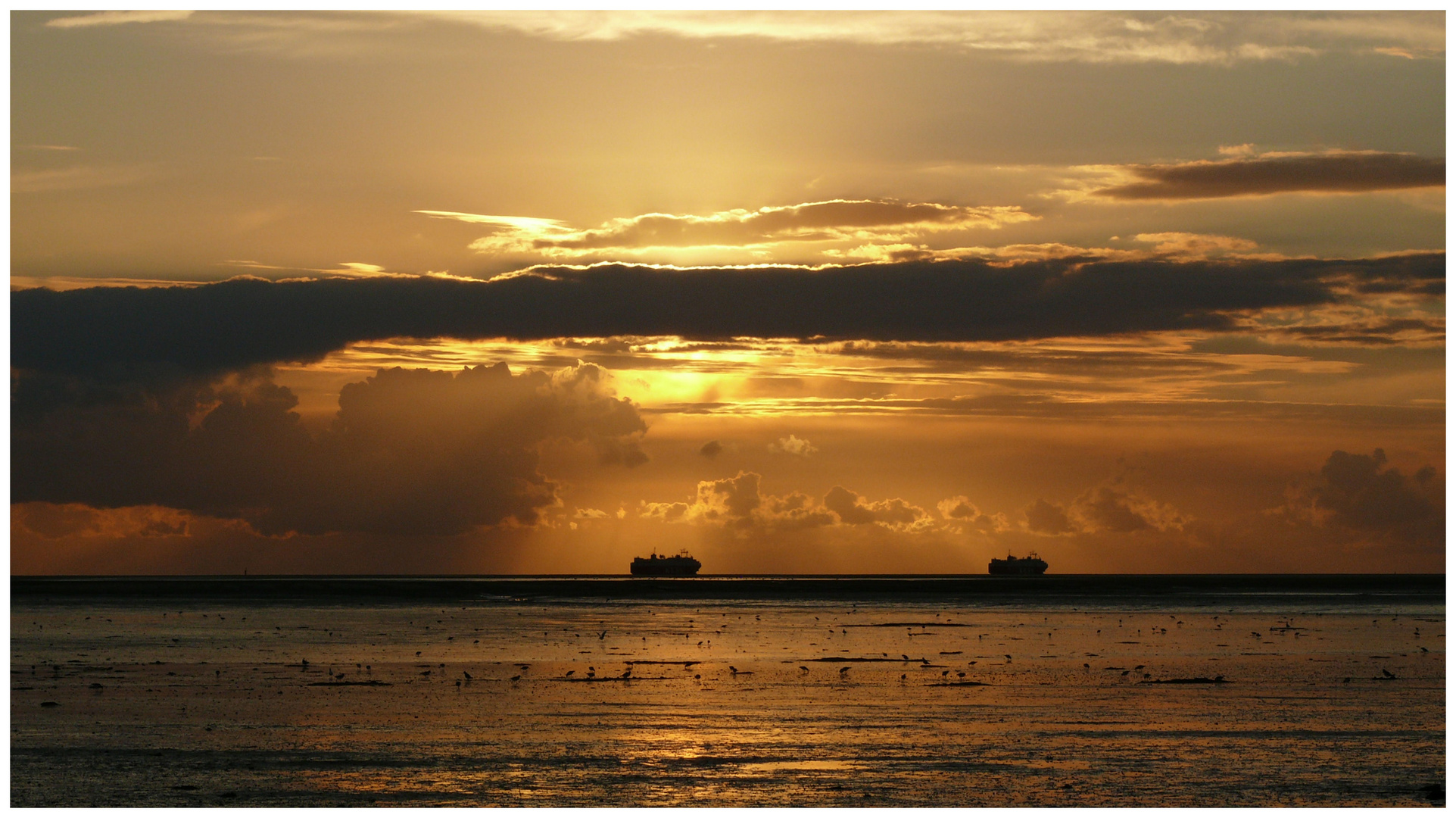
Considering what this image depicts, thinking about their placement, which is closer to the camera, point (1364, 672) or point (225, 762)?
point (225, 762)

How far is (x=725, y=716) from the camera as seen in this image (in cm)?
4441

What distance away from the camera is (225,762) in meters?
36.4

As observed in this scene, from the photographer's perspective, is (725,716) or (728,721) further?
(725,716)

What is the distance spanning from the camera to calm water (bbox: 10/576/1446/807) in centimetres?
3328

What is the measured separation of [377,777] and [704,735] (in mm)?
9942

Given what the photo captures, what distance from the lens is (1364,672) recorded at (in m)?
58.7

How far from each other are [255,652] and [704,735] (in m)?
38.4

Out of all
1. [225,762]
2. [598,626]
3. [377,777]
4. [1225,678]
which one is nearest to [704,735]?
[377,777]

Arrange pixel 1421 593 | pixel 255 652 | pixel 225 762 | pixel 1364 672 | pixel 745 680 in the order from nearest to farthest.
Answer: pixel 225 762 < pixel 745 680 < pixel 1364 672 < pixel 255 652 < pixel 1421 593

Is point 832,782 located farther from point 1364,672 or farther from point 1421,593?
point 1421,593

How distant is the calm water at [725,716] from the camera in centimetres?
3328

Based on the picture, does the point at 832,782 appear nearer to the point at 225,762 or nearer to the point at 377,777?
the point at 377,777

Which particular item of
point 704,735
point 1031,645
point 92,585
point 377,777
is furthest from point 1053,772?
point 92,585

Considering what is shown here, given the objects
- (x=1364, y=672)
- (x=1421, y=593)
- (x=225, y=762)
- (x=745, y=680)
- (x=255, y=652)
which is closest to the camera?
(x=225, y=762)
